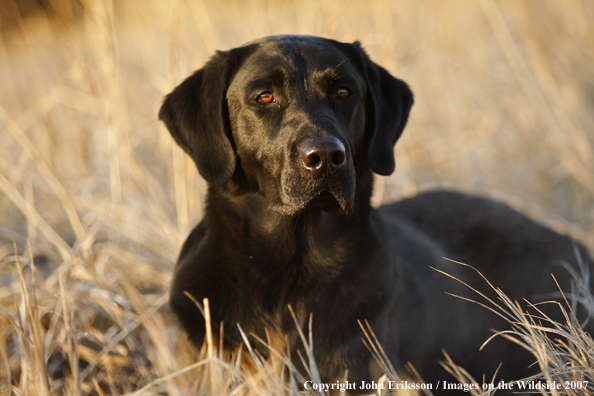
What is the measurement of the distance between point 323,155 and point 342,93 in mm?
497

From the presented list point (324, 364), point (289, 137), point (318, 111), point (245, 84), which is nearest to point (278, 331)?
point (324, 364)

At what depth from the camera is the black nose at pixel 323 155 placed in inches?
75.7

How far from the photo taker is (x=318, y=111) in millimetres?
2148

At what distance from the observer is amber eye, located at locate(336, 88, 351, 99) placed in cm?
229

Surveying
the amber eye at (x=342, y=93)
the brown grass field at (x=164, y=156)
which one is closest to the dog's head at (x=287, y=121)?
the amber eye at (x=342, y=93)

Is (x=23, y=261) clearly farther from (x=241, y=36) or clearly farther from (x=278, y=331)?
(x=241, y=36)

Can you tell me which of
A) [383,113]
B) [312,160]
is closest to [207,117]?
[312,160]

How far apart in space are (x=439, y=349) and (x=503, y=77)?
4.63m

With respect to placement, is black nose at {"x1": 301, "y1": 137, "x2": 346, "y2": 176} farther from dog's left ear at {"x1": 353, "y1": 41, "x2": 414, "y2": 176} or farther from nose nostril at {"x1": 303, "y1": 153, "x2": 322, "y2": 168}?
dog's left ear at {"x1": 353, "y1": 41, "x2": 414, "y2": 176}

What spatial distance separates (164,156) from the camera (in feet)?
14.0

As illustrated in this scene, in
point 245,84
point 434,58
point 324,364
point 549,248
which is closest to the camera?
point 324,364

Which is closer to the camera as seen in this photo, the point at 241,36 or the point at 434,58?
the point at 241,36

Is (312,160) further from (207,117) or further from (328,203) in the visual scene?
(207,117)

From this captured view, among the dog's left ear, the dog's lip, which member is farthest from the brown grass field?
the dog's left ear
